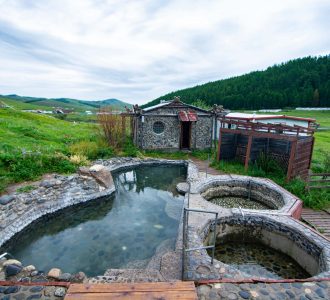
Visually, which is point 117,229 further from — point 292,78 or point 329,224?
point 292,78

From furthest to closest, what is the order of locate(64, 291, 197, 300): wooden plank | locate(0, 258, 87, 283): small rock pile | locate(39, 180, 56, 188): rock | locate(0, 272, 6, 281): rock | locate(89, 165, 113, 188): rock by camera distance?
locate(89, 165, 113, 188): rock < locate(39, 180, 56, 188): rock < locate(0, 258, 87, 283): small rock pile < locate(0, 272, 6, 281): rock < locate(64, 291, 197, 300): wooden plank

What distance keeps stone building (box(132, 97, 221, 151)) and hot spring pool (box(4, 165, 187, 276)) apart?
22.5 feet

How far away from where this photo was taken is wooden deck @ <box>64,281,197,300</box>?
11.6 feet

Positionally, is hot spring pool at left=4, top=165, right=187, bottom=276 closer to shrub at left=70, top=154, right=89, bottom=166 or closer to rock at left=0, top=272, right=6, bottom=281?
rock at left=0, top=272, right=6, bottom=281

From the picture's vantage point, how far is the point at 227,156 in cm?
1523

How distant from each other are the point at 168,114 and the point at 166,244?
1220 cm

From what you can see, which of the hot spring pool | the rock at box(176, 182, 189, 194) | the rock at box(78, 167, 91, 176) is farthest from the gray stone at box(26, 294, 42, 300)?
the rock at box(176, 182, 189, 194)

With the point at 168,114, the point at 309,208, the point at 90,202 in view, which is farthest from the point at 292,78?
the point at 90,202

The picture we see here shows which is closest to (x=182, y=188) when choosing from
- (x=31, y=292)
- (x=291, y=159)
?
(x=291, y=159)

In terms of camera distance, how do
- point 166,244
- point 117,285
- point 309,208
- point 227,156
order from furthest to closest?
point 227,156, point 309,208, point 166,244, point 117,285

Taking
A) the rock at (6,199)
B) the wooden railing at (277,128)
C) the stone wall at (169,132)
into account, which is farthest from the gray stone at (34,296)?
the stone wall at (169,132)

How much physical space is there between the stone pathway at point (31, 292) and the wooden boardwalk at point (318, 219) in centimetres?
842

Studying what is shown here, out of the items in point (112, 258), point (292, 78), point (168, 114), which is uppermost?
point (292, 78)

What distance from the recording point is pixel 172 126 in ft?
60.3
